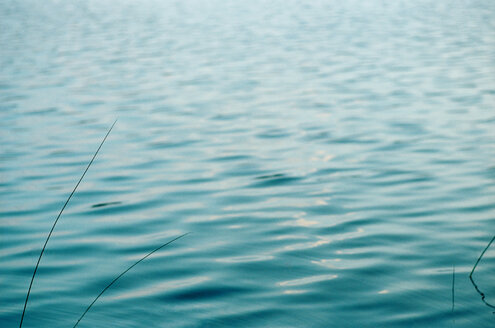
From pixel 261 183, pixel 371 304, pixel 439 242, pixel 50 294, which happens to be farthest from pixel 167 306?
pixel 261 183

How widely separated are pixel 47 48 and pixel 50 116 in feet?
31.0

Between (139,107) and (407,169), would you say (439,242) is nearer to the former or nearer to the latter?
(407,169)

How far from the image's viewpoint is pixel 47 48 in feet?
63.8

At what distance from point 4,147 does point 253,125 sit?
297 centimetres

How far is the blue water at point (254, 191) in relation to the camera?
14.1 feet

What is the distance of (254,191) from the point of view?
6645 mm

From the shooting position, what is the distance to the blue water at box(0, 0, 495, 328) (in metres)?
4.30

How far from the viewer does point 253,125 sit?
962 centimetres

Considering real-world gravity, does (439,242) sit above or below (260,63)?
above

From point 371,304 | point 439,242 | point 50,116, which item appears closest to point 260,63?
point 50,116

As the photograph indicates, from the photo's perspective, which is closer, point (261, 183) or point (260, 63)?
point (261, 183)

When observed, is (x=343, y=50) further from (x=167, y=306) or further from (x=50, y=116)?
(x=167, y=306)

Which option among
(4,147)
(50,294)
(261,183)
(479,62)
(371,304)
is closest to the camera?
(371,304)

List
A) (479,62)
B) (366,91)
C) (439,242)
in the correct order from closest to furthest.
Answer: (439,242)
(366,91)
(479,62)
